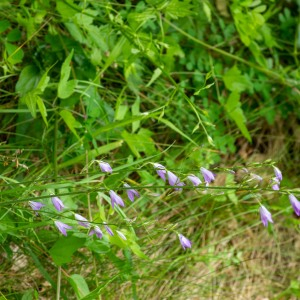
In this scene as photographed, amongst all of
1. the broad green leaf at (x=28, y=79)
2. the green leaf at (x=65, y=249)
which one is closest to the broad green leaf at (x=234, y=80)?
the broad green leaf at (x=28, y=79)

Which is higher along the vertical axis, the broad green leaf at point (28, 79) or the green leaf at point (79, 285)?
the broad green leaf at point (28, 79)

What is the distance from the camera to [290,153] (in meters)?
2.67

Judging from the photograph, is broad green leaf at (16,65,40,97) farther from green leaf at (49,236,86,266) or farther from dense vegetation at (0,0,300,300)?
green leaf at (49,236,86,266)

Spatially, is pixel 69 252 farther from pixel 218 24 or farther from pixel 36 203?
pixel 218 24

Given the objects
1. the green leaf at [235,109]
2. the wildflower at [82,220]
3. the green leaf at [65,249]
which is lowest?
the green leaf at [235,109]

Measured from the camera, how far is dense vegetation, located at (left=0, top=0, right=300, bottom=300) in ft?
5.24

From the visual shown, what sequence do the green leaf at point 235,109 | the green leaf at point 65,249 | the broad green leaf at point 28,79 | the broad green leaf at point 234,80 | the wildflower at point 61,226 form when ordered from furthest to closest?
1. the broad green leaf at point 234,80
2. the green leaf at point 235,109
3. the broad green leaf at point 28,79
4. the green leaf at point 65,249
5. the wildflower at point 61,226

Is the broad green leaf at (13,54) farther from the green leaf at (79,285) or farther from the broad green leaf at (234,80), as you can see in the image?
the broad green leaf at (234,80)

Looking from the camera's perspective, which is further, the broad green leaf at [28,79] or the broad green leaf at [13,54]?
the broad green leaf at [28,79]

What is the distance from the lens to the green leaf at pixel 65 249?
154 centimetres

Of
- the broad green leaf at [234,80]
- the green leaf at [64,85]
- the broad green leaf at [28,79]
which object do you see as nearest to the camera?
the green leaf at [64,85]

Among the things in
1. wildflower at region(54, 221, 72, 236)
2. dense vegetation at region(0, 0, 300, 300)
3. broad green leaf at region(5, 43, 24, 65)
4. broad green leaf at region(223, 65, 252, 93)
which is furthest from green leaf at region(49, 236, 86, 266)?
broad green leaf at region(223, 65, 252, 93)

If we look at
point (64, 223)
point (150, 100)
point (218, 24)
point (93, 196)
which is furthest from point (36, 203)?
point (218, 24)

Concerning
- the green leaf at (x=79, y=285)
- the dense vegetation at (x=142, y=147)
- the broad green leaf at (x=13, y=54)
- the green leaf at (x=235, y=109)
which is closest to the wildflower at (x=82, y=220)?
the dense vegetation at (x=142, y=147)
